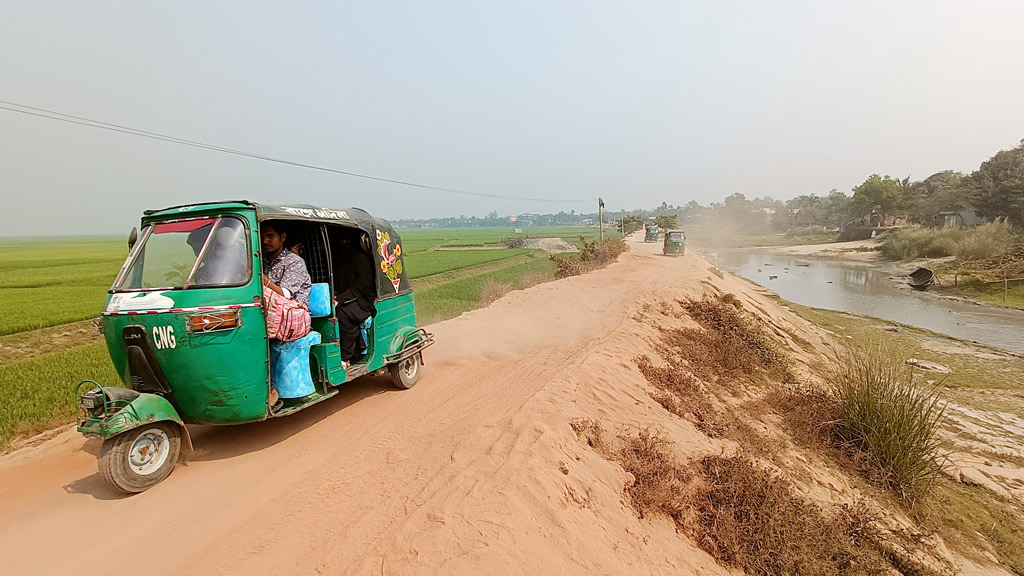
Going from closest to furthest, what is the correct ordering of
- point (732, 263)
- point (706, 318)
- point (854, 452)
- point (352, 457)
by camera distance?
point (352, 457) < point (854, 452) < point (706, 318) < point (732, 263)

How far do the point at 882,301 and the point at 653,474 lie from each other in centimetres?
2781

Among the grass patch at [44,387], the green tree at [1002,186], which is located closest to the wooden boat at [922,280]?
the green tree at [1002,186]

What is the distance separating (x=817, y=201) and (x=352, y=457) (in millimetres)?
121688

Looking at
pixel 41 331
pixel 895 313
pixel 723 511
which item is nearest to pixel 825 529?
pixel 723 511

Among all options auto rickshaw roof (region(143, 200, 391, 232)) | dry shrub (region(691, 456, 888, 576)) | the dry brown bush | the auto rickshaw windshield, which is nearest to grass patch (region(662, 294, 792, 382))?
the dry brown bush

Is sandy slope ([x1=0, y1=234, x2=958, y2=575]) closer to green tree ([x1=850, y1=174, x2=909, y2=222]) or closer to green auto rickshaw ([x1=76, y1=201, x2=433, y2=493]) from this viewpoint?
green auto rickshaw ([x1=76, y1=201, x2=433, y2=493])

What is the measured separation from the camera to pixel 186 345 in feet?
12.5

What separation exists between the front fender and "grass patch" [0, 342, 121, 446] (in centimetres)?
408

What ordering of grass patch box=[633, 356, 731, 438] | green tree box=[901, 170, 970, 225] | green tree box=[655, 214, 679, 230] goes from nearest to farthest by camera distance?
grass patch box=[633, 356, 731, 438]
green tree box=[901, 170, 970, 225]
green tree box=[655, 214, 679, 230]

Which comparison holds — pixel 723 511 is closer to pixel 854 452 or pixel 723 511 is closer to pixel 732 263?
pixel 854 452

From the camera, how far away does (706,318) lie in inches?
495

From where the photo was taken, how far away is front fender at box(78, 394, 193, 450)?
3.50 meters

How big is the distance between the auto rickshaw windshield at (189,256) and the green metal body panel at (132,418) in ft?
3.24

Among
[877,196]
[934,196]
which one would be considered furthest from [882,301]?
[877,196]
